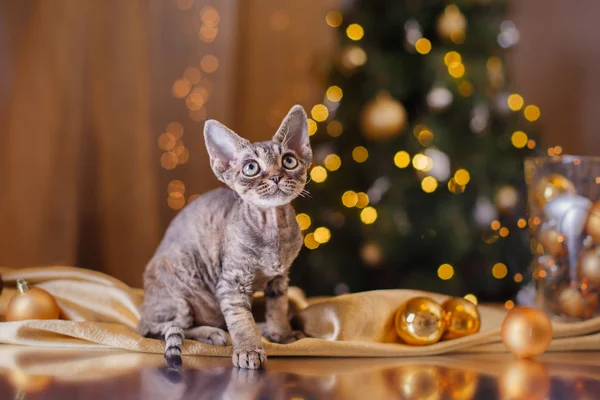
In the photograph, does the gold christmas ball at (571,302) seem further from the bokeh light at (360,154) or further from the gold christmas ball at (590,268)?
the bokeh light at (360,154)

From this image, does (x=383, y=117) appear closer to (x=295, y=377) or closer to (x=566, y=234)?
(x=566, y=234)

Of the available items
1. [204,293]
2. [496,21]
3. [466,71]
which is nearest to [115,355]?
[204,293]

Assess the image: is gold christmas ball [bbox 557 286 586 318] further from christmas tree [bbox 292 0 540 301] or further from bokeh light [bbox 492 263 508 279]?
bokeh light [bbox 492 263 508 279]

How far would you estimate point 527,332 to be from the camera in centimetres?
133

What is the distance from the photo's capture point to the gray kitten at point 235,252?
124 cm

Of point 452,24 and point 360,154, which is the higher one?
point 452,24

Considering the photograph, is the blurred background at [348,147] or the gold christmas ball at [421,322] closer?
the gold christmas ball at [421,322]

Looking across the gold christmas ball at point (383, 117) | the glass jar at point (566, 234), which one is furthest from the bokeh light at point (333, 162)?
the glass jar at point (566, 234)

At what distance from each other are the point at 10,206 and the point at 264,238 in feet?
4.06

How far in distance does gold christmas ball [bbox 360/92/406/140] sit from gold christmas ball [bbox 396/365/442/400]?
1158 mm

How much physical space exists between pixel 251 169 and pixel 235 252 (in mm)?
173

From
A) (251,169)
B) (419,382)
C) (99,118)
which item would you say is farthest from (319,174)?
(419,382)

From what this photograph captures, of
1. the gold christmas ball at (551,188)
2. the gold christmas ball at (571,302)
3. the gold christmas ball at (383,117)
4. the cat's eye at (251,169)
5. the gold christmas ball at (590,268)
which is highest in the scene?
the gold christmas ball at (383,117)

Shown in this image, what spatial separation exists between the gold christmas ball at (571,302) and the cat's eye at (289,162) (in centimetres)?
81
